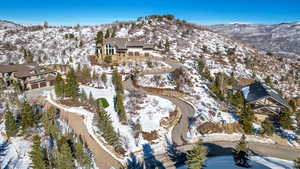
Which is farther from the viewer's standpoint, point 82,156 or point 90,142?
point 90,142

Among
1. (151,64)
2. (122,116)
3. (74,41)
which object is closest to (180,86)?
(151,64)

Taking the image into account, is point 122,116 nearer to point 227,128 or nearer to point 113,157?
point 113,157

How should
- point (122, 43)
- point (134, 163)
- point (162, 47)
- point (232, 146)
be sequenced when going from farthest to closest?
point (162, 47), point (122, 43), point (232, 146), point (134, 163)

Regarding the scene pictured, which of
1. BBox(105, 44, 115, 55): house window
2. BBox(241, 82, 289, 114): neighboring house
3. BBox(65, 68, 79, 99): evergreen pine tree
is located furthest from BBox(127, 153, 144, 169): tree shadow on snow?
BBox(105, 44, 115, 55): house window

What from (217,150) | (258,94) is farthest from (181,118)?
(258,94)

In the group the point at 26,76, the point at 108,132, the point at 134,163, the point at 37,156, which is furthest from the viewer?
the point at 26,76

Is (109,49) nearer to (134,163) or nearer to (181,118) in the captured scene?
(181,118)
